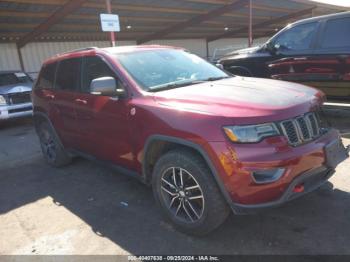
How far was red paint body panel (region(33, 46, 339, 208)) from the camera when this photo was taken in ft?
9.18

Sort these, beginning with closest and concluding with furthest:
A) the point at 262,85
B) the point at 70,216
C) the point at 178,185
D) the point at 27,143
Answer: the point at 178,185, the point at 262,85, the point at 70,216, the point at 27,143

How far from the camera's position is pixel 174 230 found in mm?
3494

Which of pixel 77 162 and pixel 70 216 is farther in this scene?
pixel 77 162

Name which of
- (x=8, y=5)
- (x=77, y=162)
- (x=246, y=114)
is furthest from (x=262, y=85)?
(x=8, y=5)

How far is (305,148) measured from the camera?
295 cm

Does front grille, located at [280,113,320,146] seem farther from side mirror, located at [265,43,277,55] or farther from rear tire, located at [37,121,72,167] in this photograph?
side mirror, located at [265,43,277,55]

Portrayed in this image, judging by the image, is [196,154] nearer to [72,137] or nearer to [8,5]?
[72,137]

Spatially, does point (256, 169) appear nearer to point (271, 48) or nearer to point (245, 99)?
point (245, 99)

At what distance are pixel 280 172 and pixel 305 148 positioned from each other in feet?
1.17

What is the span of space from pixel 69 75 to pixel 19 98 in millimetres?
6019

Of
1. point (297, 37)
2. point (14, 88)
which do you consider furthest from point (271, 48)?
point (14, 88)

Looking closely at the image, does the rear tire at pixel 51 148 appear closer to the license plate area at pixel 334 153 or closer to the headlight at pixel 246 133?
the headlight at pixel 246 133

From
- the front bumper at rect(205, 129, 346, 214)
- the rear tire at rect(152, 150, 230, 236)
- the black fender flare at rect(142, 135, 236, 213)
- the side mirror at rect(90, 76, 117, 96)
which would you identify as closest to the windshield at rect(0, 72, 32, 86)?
the side mirror at rect(90, 76, 117, 96)

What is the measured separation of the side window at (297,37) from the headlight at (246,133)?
4661mm
